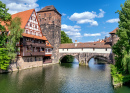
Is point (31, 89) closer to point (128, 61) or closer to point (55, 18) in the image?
point (128, 61)

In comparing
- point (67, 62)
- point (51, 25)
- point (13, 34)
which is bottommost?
point (67, 62)

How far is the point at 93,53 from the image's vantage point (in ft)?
134

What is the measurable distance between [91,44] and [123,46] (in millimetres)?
23276

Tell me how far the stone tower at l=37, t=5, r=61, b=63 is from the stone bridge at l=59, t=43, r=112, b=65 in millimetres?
2807

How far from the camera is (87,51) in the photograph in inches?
1649

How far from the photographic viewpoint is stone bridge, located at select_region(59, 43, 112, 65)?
38719 millimetres

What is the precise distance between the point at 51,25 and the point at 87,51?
1601cm

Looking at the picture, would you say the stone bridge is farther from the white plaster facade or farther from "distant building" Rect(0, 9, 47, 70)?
"distant building" Rect(0, 9, 47, 70)

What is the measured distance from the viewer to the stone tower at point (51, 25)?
147ft

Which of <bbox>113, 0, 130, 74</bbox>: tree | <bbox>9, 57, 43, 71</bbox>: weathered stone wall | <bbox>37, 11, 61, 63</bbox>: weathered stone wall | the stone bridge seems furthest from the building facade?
<bbox>113, 0, 130, 74</bbox>: tree

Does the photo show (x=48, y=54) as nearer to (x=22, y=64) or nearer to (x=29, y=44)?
(x=29, y=44)

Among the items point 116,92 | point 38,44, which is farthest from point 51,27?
point 116,92

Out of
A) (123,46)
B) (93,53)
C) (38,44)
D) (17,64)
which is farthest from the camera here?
(93,53)

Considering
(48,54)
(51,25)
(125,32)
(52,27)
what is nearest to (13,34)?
(48,54)
